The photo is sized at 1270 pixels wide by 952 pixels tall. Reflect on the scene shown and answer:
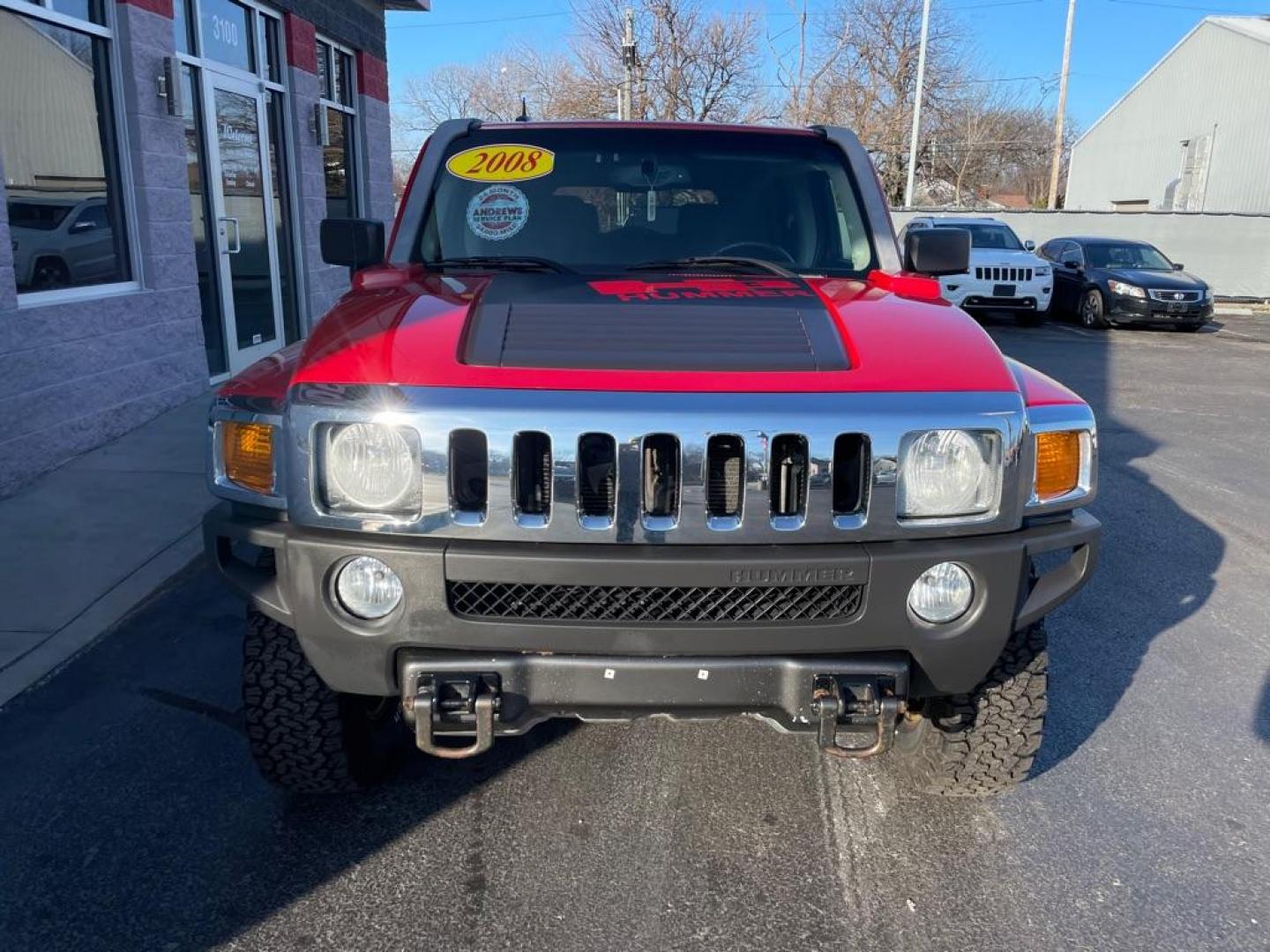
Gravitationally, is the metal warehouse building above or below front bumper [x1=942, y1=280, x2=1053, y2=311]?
above

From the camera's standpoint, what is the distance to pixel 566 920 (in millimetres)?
2428

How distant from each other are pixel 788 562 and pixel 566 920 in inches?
40.4

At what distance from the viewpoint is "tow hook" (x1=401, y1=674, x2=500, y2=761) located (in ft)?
7.29

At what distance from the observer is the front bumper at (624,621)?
2166 millimetres

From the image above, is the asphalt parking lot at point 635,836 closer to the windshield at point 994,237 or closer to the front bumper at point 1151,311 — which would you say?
the front bumper at point 1151,311

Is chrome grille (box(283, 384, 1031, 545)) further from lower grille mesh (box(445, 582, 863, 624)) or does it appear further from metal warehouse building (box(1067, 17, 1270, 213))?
metal warehouse building (box(1067, 17, 1270, 213))

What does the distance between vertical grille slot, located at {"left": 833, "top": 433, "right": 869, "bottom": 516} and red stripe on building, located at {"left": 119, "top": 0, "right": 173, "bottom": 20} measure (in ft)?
22.3

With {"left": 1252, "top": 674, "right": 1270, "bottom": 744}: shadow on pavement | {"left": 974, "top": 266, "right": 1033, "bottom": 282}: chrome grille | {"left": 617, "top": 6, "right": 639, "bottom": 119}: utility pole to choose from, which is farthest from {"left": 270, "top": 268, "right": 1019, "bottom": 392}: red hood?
{"left": 617, "top": 6, "right": 639, "bottom": 119}: utility pole

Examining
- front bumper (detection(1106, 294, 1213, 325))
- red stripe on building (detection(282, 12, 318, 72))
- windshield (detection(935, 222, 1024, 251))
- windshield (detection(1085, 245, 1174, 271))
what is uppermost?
red stripe on building (detection(282, 12, 318, 72))

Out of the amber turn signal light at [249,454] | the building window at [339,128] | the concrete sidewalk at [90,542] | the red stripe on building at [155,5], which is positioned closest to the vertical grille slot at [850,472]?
the amber turn signal light at [249,454]

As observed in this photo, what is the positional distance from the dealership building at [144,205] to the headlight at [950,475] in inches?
207

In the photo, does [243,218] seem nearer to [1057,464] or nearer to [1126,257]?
[1057,464]

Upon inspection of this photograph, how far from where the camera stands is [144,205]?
709 centimetres

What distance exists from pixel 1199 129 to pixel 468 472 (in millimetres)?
37392
